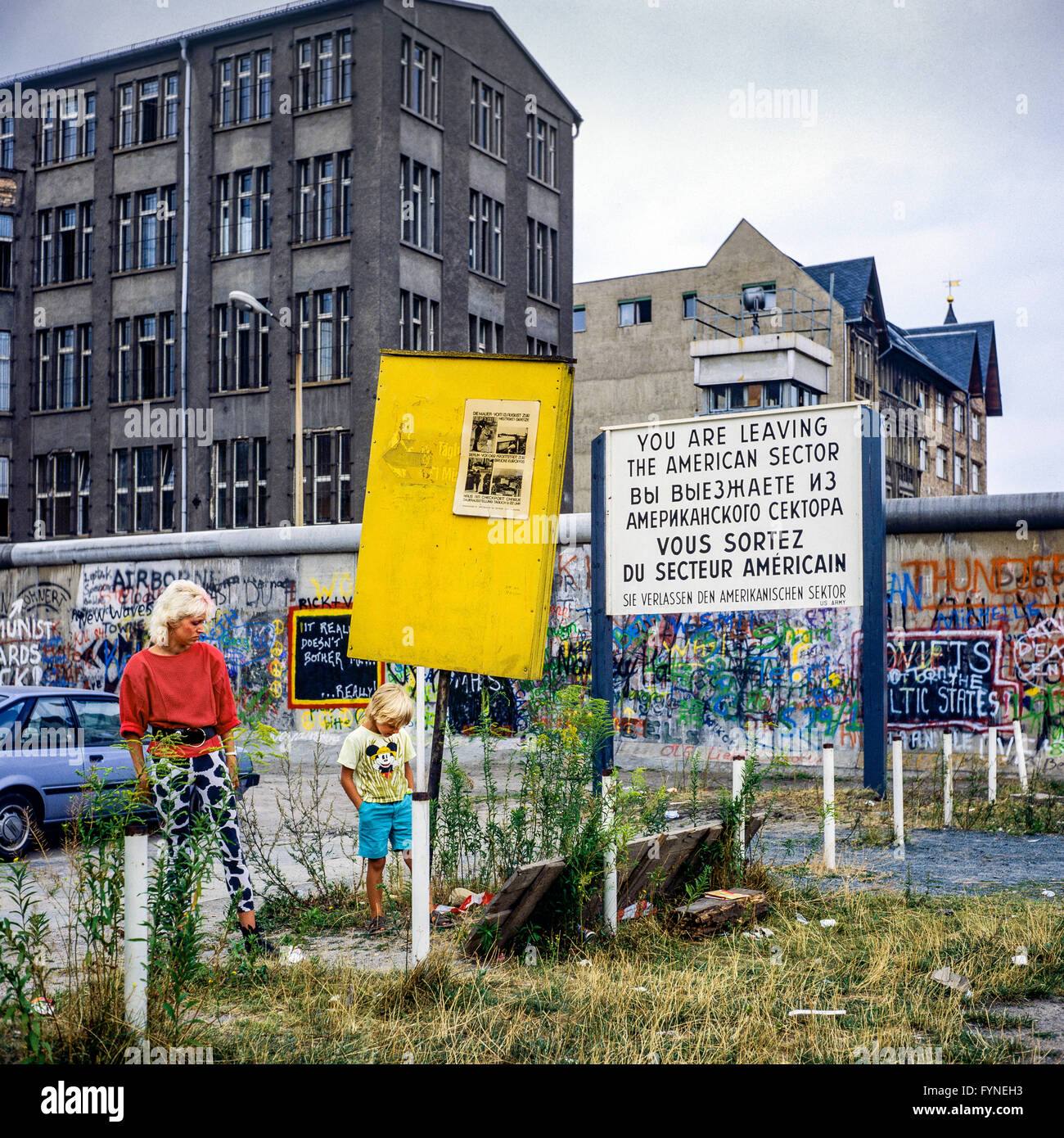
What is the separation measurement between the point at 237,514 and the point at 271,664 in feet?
60.0

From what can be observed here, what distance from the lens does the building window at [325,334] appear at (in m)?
34.7

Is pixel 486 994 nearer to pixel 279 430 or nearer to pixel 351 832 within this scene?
pixel 351 832

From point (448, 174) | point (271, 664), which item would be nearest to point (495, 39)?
point (448, 174)

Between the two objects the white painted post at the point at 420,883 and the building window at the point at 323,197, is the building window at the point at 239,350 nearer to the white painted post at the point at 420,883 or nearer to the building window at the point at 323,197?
the building window at the point at 323,197

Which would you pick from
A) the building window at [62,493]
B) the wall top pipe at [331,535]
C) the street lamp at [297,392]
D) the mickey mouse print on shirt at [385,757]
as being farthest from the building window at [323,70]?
the mickey mouse print on shirt at [385,757]

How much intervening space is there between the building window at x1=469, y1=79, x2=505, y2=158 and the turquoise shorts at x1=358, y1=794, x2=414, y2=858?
33.3m

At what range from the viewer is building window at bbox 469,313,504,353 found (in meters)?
37.7

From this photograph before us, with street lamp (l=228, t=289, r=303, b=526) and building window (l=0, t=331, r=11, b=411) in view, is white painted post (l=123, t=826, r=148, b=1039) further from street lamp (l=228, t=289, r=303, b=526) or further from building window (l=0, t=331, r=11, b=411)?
building window (l=0, t=331, r=11, b=411)

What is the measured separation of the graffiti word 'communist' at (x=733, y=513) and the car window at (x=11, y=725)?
5310 mm

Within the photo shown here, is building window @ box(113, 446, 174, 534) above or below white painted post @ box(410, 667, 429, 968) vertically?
above

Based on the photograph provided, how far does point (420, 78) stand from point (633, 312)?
21.3 meters

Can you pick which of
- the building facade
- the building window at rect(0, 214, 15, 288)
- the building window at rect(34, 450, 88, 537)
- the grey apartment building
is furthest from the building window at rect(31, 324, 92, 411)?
the building facade

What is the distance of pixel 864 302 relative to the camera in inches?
2018

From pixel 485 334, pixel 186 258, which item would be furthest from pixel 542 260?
pixel 186 258
